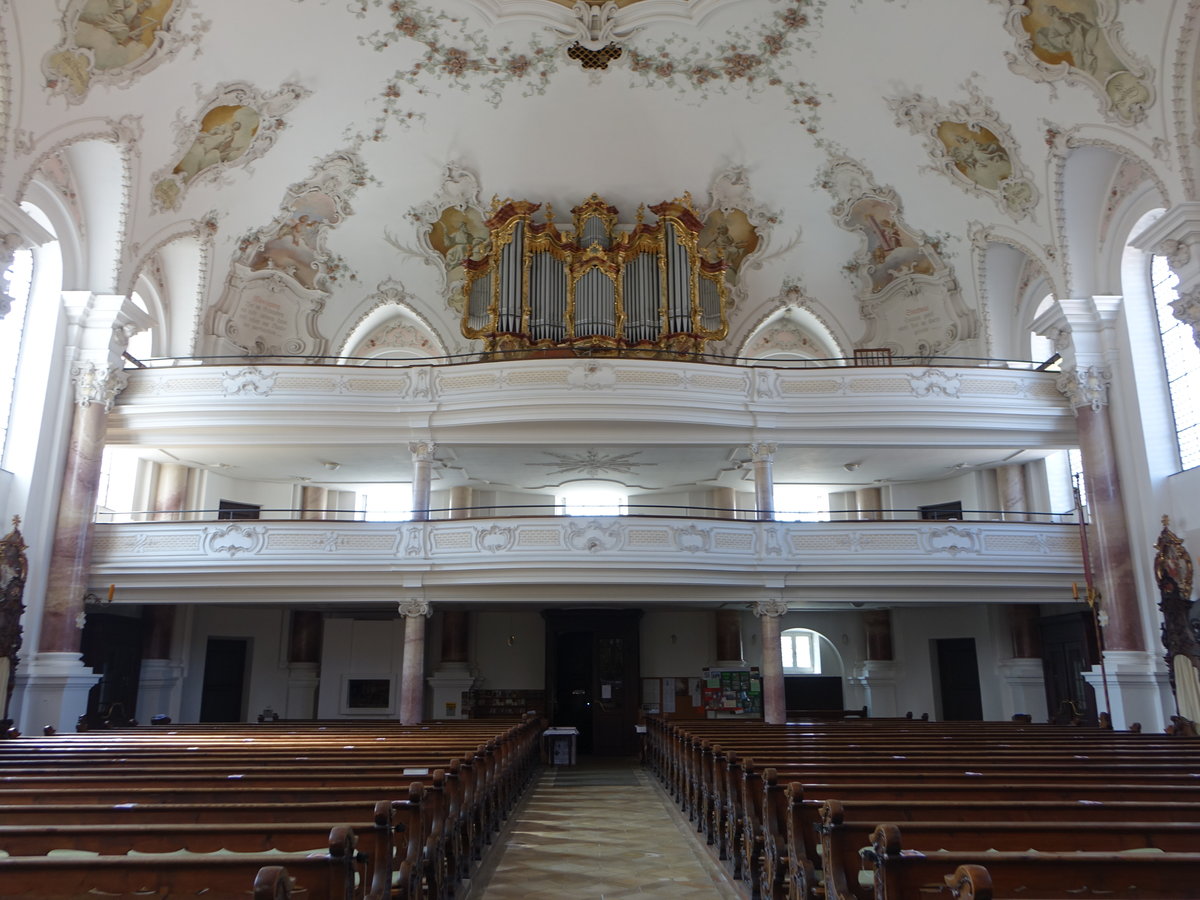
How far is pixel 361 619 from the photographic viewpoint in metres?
21.9

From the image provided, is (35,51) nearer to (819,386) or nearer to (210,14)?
(210,14)

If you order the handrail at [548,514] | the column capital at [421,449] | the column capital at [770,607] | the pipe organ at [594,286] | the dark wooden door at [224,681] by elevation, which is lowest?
the dark wooden door at [224,681]

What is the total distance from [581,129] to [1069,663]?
1468cm

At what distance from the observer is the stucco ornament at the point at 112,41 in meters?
13.4

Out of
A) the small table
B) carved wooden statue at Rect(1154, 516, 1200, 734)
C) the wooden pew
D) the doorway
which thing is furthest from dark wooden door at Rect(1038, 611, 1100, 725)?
the wooden pew

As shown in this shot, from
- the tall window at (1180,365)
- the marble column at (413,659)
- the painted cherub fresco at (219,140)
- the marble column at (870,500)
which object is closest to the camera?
the tall window at (1180,365)

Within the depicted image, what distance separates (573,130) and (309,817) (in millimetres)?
16925

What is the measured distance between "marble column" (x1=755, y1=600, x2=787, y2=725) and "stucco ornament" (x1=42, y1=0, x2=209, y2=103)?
1348 cm

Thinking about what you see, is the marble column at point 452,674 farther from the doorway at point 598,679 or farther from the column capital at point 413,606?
the column capital at point 413,606

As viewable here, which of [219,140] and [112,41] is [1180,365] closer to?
[219,140]

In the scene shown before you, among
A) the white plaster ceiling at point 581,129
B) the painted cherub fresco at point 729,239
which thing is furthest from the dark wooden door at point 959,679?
the painted cherub fresco at point 729,239

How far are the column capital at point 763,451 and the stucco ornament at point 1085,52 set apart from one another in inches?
291

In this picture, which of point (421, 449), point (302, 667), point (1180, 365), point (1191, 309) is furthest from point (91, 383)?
point (1180, 365)

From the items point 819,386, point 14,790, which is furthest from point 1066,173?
point 14,790
